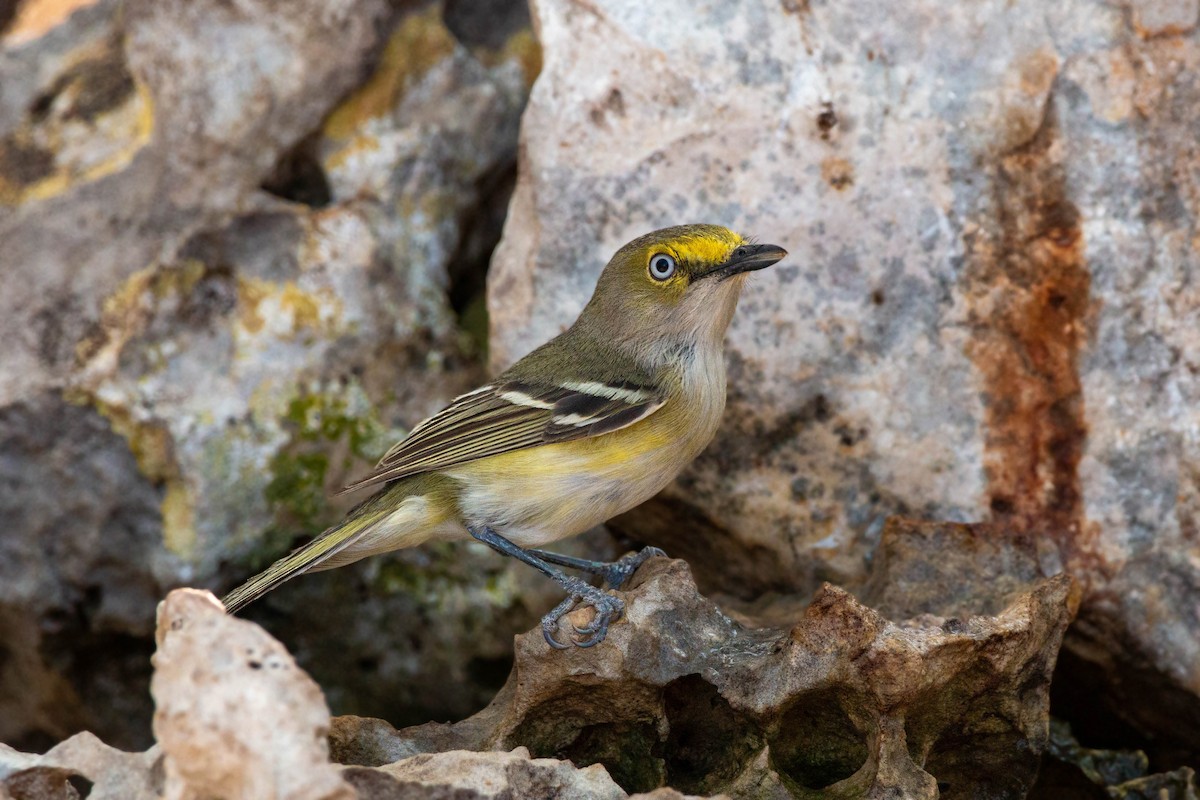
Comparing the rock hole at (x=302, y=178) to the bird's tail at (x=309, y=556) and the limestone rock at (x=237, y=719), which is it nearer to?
the bird's tail at (x=309, y=556)

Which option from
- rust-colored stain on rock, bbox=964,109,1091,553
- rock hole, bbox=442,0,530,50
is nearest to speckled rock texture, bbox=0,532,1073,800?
rust-colored stain on rock, bbox=964,109,1091,553

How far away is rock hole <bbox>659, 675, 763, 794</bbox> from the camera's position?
13.0 ft

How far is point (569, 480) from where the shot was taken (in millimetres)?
4770

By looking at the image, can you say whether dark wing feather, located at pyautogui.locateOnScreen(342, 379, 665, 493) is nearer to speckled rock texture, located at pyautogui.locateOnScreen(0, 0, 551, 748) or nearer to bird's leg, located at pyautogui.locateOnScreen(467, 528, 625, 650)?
bird's leg, located at pyautogui.locateOnScreen(467, 528, 625, 650)

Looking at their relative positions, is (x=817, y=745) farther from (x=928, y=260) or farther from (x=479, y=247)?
(x=479, y=247)

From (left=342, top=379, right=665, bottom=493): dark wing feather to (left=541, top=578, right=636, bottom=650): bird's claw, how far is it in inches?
25.0

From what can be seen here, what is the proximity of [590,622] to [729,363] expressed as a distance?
1636 millimetres

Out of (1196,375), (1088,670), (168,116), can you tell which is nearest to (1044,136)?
(1196,375)

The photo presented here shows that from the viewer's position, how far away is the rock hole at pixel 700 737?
→ 398 centimetres

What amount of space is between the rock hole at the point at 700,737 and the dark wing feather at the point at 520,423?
1.12 metres

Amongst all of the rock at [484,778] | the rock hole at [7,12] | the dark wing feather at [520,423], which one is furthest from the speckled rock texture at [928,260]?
the rock hole at [7,12]

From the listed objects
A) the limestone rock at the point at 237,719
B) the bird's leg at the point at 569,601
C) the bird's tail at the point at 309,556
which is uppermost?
the limestone rock at the point at 237,719

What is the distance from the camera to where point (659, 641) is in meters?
4.04

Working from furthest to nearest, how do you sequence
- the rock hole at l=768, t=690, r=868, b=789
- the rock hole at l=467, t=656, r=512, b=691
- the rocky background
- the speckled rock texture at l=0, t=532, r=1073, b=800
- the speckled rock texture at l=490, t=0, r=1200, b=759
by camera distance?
the rock hole at l=467, t=656, r=512, b=691
the speckled rock texture at l=490, t=0, r=1200, b=759
the rocky background
the rock hole at l=768, t=690, r=868, b=789
the speckled rock texture at l=0, t=532, r=1073, b=800
